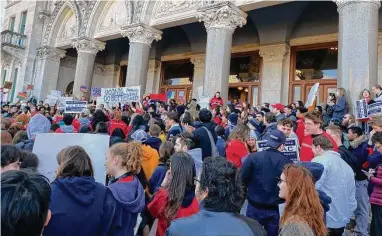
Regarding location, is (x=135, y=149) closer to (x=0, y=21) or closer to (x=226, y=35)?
(x=0, y=21)

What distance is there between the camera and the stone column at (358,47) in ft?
29.0

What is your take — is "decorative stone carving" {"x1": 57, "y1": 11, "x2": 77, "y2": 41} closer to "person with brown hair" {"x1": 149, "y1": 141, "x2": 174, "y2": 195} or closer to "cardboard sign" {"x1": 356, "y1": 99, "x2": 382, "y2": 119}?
"cardboard sign" {"x1": 356, "y1": 99, "x2": 382, "y2": 119}

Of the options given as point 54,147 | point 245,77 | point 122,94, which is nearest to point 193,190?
point 54,147

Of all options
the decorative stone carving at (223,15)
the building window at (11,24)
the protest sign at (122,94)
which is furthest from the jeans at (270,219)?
the building window at (11,24)

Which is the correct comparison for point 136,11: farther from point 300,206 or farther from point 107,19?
point 300,206

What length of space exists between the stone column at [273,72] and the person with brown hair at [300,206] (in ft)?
44.6

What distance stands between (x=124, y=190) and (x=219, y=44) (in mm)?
10526

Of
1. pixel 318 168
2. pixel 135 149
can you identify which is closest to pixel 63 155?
pixel 135 149

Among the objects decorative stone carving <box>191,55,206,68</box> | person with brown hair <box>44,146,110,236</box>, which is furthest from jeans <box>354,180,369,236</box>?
decorative stone carving <box>191,55,206,68</box>

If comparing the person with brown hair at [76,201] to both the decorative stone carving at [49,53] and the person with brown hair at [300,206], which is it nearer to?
the person with brown hair at [300,206]

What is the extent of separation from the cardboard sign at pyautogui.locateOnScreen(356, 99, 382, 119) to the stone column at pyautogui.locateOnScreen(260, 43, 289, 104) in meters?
8.17

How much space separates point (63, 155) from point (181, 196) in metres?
1.11

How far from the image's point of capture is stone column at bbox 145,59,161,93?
69.9 feet

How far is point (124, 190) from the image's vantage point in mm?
2670
